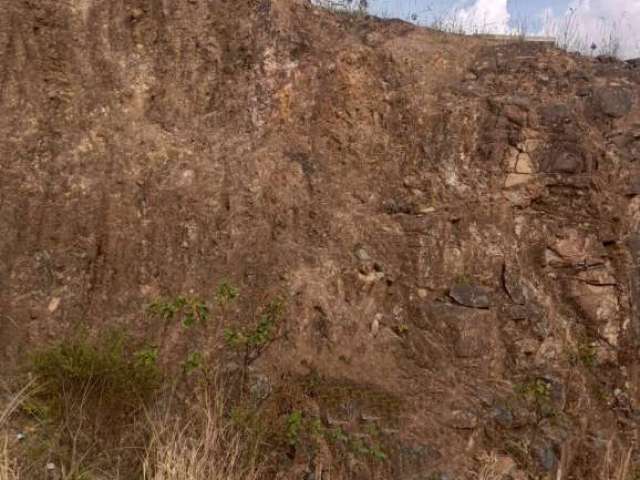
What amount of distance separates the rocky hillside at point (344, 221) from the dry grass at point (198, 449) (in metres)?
0.40

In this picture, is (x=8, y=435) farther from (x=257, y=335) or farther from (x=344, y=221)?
(x=344, y=221)

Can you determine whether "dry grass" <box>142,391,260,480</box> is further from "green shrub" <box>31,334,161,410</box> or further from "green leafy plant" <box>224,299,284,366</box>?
"green leafy plant" <box>224,299,284,366</box>

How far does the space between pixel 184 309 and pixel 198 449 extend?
4.12 ft

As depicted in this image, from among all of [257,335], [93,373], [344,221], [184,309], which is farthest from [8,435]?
[344,221]

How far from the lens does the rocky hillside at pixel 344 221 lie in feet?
16.5

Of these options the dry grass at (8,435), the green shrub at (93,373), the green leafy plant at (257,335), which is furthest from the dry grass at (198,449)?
the dry grass at (8,435)

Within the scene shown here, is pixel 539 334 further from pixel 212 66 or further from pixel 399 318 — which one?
pixel 212 66

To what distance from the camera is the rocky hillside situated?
504 cm

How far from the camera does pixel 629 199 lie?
239 inches

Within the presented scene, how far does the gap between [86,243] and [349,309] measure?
195 cm

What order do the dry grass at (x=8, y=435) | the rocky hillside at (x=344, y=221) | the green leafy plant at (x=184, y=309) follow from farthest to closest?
the rocky hillside at (x=344, y=221), the green leafy plant at (x=184, y=309), the dry grass at (x=8, y=435)

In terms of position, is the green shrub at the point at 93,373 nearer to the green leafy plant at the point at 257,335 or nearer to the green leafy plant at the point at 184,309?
the green leafy plant at the point at 184,309

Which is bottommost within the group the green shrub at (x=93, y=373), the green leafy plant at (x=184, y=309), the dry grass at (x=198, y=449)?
the dry grass at (x=198, y=449)

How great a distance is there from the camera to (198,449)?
3998 millimetres
